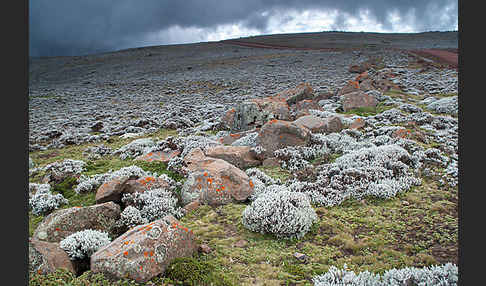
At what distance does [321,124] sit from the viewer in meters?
12.3

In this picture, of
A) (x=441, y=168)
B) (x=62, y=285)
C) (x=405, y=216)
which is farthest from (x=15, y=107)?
(x=441, y=168)

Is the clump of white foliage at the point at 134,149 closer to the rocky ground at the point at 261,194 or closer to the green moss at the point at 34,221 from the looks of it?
the rocky ground at the point at 261,194

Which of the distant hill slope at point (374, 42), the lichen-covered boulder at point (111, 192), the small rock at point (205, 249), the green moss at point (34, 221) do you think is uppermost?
the distant hill slope at point (374, 42)

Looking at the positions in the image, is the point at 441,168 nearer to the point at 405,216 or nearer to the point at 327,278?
the point at 405,216

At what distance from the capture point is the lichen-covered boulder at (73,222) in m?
5.35

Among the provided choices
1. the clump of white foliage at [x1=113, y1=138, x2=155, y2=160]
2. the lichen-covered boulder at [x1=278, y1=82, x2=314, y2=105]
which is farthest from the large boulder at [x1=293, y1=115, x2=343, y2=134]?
the clump of white foliage at [x1=113, y1=138, x2=155, y2=160]

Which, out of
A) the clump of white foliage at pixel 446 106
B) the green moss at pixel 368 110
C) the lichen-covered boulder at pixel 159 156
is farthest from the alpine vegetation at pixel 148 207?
the clump of white foliage at pixel 446 106

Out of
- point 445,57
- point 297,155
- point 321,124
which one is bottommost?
point 297,155

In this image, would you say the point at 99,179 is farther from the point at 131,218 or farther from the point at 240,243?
the point at 240,243

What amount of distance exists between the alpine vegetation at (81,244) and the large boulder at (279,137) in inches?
259

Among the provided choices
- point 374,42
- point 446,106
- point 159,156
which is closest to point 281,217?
point 159,156

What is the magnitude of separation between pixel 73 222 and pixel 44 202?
8.15 feet

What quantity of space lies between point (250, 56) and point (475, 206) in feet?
198

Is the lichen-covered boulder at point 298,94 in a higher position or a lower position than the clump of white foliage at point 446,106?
higher
